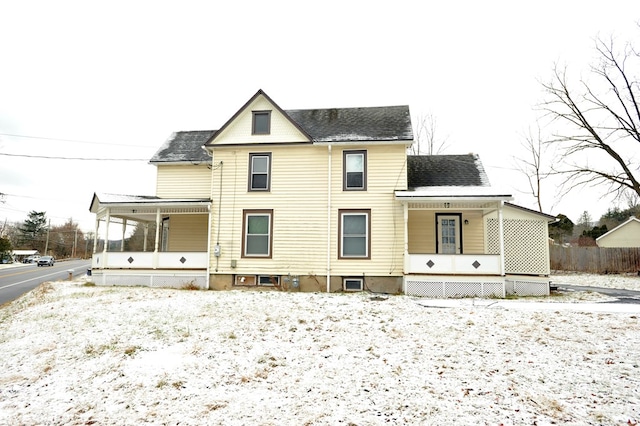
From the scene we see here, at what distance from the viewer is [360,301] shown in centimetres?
1170

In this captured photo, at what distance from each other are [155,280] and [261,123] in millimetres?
7743

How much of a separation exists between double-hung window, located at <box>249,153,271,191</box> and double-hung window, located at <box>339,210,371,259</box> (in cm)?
332

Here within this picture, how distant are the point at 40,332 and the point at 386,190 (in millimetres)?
11431

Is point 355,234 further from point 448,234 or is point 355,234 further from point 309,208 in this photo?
point 448,234

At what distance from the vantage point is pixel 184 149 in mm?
18156

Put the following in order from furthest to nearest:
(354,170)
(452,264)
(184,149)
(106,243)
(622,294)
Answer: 1. (184,149)
2. (106,243)
3. (354,170)
4. (622,294)
5. (452,264)

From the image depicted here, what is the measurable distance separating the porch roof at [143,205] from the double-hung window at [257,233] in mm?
1798

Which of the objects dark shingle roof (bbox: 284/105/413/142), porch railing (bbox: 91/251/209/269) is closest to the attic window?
dark shingle roof (bbox: 284/105/413/142)

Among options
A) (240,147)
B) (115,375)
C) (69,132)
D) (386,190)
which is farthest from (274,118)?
(69,132)

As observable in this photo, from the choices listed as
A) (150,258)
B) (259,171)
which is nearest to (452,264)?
(259,171)

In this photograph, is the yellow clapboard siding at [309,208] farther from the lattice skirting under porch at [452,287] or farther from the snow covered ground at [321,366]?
the snow covered ground at [321,366]

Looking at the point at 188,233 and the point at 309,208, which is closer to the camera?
the point at 309,208

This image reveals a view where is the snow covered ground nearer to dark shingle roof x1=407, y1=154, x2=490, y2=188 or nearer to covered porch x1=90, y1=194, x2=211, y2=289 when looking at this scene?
covered porch x1=90, y1=194, x2=211, y2=289

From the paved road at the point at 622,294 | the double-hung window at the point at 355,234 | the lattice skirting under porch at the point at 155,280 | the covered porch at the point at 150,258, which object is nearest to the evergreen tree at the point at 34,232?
the covered porch at the point at 150,258
